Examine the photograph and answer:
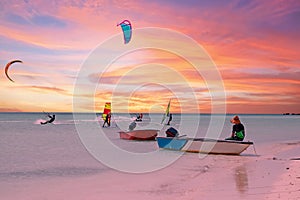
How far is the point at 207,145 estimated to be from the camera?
1670 cm

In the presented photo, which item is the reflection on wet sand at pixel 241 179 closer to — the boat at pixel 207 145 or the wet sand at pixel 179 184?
the wet sand at pixel 179 184

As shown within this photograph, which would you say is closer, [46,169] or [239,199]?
[239,199]

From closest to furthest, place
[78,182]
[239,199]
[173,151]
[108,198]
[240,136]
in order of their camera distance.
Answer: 1. [239,199]
2. [108,198]
3. [78,182]
4. [240,136]
5. [173,151]

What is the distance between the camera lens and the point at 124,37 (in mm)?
21109

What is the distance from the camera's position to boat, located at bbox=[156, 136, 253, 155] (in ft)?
53.2

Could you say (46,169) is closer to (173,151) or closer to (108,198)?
(108,198)

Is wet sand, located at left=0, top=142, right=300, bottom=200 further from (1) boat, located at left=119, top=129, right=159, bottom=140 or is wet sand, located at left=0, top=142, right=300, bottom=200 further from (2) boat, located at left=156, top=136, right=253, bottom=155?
(1) boat, located at left=119, top=129, right=159, bottom=140

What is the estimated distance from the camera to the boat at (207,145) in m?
16.2

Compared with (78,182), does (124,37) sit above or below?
above

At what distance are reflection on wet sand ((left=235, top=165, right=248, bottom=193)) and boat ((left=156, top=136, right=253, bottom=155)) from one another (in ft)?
9.63

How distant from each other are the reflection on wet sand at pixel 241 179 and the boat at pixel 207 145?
2.94 meters

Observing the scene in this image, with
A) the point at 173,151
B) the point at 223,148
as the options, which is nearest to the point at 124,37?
the point at 173,151

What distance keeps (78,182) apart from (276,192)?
6.05m

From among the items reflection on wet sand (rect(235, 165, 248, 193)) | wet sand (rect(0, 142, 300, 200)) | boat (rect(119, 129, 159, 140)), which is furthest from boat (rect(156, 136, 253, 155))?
boat (rect(119, 129, 159, 140))
